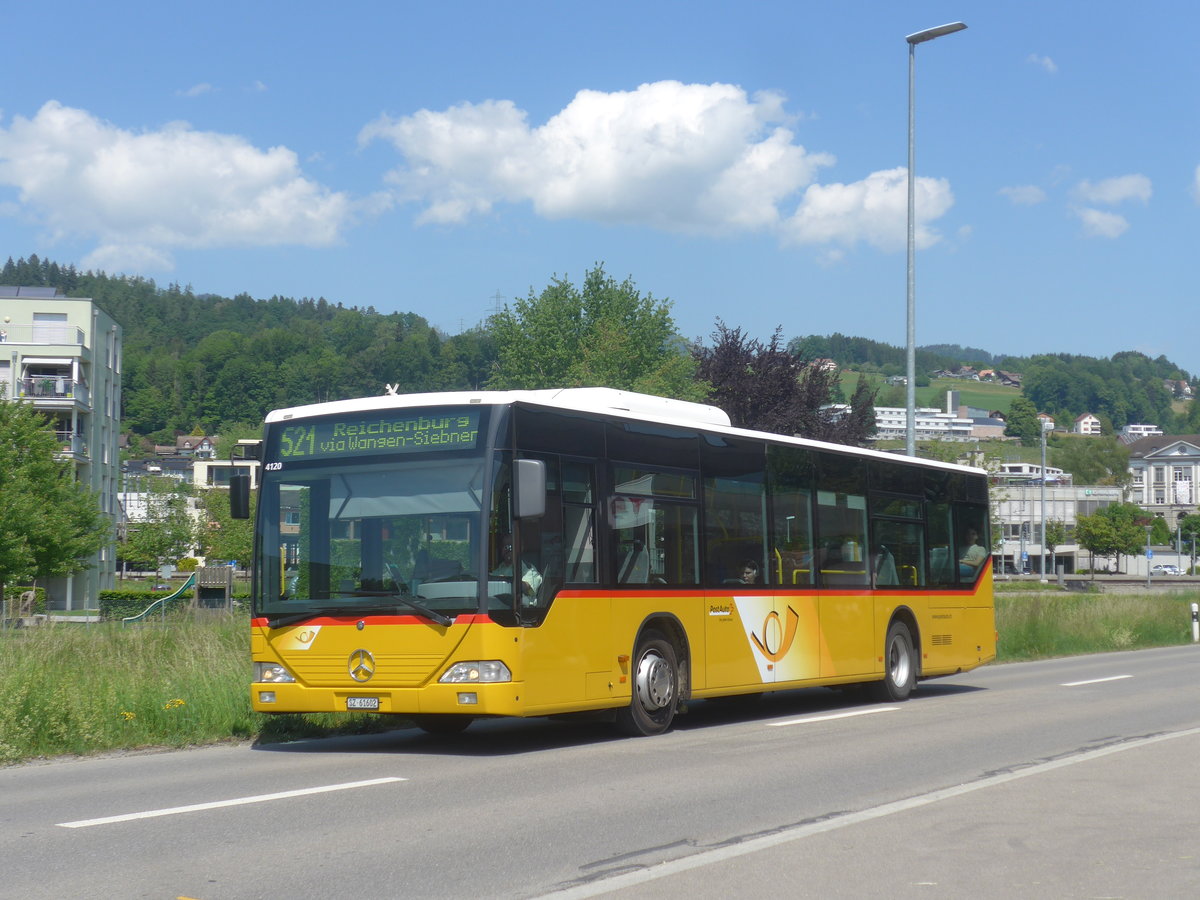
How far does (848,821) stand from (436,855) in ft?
8.09

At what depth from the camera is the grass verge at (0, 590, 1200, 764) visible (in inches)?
488

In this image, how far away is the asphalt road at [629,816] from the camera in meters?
6.77

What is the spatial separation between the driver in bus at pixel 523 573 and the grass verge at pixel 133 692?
3241mm

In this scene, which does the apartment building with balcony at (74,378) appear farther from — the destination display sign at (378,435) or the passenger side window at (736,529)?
the destination display sign at (378,435)

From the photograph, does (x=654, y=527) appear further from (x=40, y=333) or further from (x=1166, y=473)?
(x=1166, y=473)

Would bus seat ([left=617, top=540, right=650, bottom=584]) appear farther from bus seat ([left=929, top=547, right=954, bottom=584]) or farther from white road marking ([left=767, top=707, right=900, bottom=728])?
bus seat ([left=929, top=547, right=954, bottom=584])

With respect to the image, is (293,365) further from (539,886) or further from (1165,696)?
(539,886)

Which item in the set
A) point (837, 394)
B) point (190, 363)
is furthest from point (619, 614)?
point (190, 363)

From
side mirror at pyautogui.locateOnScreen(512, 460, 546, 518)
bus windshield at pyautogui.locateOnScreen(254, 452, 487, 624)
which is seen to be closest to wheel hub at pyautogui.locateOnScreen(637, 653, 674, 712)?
bus windshield at pyautogui.locateOnScreen(254, 452, 487, 624)

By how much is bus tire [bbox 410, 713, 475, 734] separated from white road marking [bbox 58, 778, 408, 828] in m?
3.17

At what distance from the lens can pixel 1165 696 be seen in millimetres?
18844

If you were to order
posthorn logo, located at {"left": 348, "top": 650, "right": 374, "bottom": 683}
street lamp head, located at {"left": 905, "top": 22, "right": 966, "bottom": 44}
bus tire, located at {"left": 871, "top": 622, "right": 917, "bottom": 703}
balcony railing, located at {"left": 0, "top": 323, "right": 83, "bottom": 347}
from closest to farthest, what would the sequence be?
1. posthorn logo, located at {"left": 348, "top": 650, "right": 374, "bottom": 683}
2. bus tire, located at {"left": 871, "top": 622, "right": 917, "bottom": 703}
3. street lamp head, located at {"left": 905, "top": 22, "right": 966, "bottom": 44}
4. balcony railing, located at {"left": 0, "top": 323, "right": 83, "bottom": 347}

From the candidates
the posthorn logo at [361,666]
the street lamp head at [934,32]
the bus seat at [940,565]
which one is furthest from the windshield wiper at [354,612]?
the street lamp head at [934,32]

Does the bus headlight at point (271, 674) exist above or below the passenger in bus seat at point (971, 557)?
below
